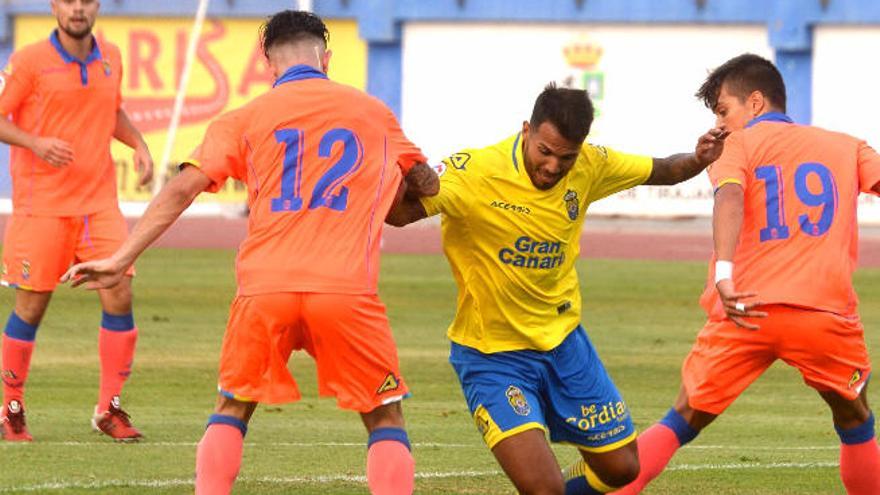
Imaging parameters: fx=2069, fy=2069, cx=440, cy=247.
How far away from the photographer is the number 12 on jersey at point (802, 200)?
8.12 meters

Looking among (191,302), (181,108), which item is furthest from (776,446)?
(181,108)

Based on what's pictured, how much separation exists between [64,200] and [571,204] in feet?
12.3

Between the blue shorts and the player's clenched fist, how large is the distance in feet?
10.0

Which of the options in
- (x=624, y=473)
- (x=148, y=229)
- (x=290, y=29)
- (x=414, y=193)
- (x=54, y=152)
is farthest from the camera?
(x=54, y=152)

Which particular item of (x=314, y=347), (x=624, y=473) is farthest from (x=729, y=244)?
(x=314, y=347)

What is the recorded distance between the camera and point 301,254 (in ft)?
23.3

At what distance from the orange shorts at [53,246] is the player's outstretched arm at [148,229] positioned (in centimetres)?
362

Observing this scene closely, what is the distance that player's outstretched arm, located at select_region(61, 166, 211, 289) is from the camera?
6992mm

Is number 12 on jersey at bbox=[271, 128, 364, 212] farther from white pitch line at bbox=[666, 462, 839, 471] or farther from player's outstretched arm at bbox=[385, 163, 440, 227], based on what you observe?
white pitch line at bbox=[666, 462, 839, 471]

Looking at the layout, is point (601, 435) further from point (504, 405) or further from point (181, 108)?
point (181, 108)

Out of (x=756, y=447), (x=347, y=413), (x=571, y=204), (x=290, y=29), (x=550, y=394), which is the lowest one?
(x=347, y=413)

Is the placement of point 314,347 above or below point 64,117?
below

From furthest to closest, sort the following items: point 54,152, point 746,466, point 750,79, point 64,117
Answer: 1. point 64,117
2. point 54,152
3. point 746,466
4. point 750,79

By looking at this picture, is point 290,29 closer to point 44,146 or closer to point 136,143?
point 44,146
